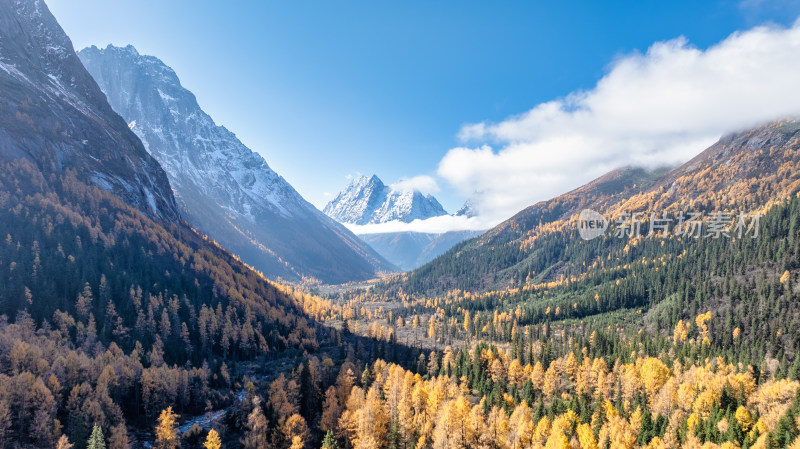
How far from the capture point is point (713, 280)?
192m

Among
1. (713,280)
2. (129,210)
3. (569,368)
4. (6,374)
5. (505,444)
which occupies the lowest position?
(505,444)

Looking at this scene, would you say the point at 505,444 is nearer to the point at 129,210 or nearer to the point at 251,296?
the point at 251,296

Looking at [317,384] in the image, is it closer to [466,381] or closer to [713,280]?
[466,381]

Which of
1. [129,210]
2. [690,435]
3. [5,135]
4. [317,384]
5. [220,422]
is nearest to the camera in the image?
[690,435]

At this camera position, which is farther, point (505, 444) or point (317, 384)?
point (317, 384)

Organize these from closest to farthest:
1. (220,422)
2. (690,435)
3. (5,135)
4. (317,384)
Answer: (690,435) < (220,422) < (317,384) < (5,135)

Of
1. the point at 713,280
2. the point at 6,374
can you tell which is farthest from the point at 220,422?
the point at 713,280

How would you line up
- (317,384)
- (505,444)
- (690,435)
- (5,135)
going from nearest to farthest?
(690,435)
(505,444)
(317,384)
(5,135)

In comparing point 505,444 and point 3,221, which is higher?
point 3,221

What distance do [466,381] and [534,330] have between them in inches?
3140

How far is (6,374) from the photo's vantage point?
82.0m

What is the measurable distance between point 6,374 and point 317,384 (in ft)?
225

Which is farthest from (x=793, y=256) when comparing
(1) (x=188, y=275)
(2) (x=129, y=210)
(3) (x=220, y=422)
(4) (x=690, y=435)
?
(2) (x=129, y=210)

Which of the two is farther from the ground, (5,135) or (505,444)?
(5,135)
